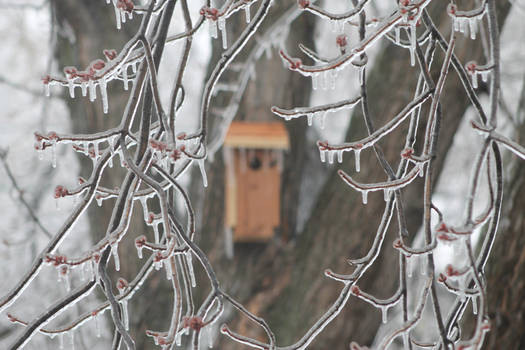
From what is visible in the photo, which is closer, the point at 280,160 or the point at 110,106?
the point at 280,160

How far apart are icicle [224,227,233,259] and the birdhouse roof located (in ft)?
1.31

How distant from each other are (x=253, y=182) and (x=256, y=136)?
21 cm

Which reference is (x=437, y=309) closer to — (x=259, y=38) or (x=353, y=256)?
(x=353, y=256)

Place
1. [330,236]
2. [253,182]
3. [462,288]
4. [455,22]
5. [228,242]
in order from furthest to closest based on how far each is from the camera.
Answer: [228,242]
[253,182]
[330,236]
[455,22]
[462,288]

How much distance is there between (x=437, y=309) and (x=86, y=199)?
0.45 m

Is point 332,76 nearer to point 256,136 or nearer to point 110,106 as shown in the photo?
point 256,136

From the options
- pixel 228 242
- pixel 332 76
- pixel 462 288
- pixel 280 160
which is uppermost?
pixel 332 76

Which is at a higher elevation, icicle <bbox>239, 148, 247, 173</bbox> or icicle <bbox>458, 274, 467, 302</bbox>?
icicle <bbox>239, 148, 247, 173</bbox>

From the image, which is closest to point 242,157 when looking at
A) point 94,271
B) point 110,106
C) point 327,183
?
point 327,183

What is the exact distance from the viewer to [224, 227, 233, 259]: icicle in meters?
2.70

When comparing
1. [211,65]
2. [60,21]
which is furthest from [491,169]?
[60,21]

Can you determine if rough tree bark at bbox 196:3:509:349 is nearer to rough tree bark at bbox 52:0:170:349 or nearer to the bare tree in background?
the bare tree in background

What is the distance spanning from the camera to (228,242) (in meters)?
2.73

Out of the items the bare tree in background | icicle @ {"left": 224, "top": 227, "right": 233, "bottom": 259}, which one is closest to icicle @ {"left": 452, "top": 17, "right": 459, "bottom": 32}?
the bare tree in background
